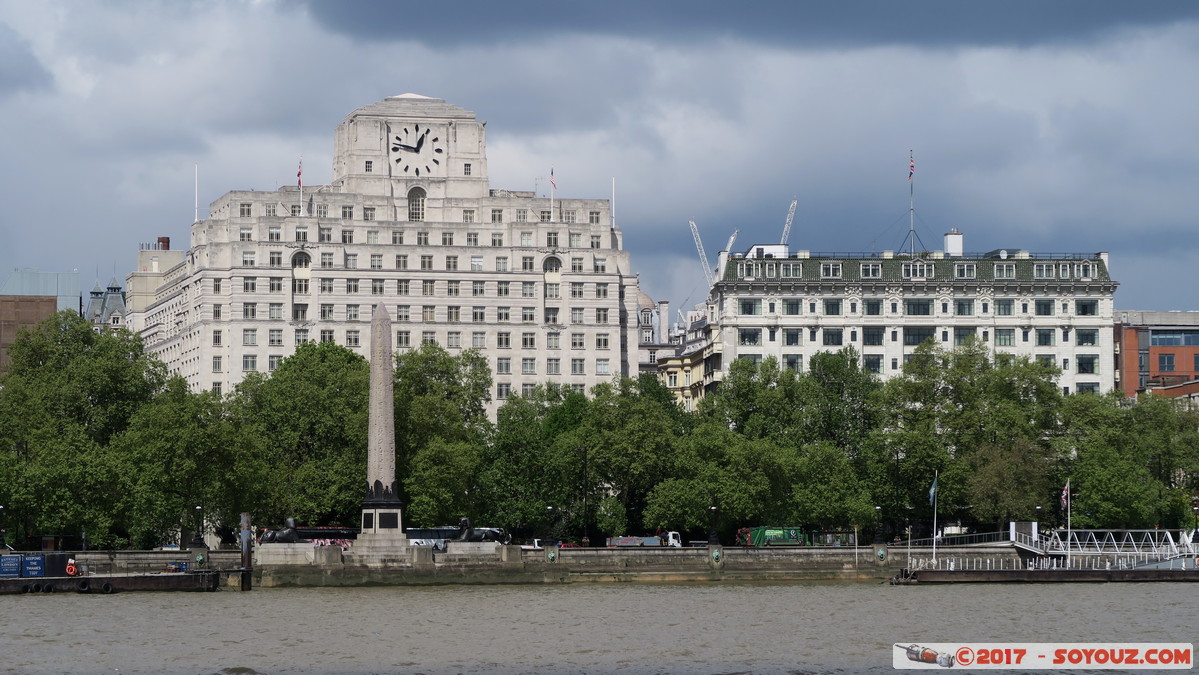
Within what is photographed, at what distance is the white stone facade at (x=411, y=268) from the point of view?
16475 centimetres

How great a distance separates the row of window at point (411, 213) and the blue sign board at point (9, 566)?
64670 mm

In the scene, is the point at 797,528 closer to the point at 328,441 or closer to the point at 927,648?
the point at 328,441

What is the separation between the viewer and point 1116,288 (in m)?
178

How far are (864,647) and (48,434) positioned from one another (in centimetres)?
6387

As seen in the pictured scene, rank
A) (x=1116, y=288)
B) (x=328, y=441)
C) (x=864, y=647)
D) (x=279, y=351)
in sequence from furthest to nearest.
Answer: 1. (x=1116, y=288)
2. (x=279, y=351)
3. (x=328, y=441)
4. (x=864, y=647)

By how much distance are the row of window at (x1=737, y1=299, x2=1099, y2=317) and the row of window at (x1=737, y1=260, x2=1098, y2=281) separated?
88.5 inches

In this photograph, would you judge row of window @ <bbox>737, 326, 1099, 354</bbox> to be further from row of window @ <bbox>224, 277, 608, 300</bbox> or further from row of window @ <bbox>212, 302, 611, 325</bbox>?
row of window @ <bbox>224, 277, 608, 300</bbox>

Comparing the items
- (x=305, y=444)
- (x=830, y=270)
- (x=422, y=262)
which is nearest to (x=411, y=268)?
(x=422, y=262)

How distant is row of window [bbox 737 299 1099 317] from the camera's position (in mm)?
173375

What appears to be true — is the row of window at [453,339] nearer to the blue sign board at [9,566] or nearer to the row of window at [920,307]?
the row of window at [920,307]

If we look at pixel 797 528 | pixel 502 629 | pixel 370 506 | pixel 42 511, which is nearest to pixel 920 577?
pixel 797 528

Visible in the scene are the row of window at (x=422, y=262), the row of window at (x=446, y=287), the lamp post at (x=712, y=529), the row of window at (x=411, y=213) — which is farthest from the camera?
the row of window at (x=411, y=213)

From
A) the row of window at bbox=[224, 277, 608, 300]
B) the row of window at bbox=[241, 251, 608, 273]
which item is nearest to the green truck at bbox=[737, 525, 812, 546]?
the row of window at bbox=[224, 277, 608, 300]

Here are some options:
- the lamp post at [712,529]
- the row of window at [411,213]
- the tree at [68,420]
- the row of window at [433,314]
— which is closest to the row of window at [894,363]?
the row of window at [433,314]
